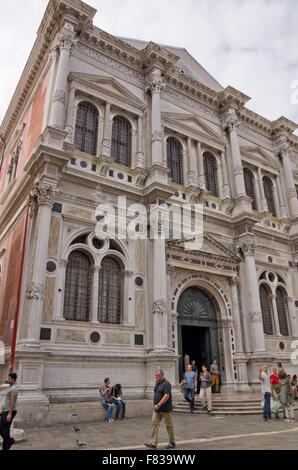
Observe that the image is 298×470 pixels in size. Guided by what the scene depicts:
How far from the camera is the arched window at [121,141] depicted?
16.9m

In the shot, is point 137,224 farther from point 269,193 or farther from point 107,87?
point 269,193

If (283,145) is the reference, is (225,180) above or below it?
below

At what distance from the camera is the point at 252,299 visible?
57.0 feet

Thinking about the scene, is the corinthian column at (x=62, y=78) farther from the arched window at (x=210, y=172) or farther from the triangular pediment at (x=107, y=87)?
the arched window at (x=210, y=172)

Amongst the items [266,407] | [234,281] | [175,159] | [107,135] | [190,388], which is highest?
[175,159]

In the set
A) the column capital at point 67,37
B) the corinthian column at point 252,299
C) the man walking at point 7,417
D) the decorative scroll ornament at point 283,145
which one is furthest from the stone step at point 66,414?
the decorative scroll ornament at point 283,145

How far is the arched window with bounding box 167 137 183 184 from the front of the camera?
18500 mm

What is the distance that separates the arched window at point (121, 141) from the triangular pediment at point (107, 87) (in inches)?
38.7

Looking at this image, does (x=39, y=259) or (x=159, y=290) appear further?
(x=159, y=290)

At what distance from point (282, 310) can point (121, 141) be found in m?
12.4

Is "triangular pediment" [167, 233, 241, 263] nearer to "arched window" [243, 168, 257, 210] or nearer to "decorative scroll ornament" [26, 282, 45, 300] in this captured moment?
"arched window" [243, 168, 257, 210]

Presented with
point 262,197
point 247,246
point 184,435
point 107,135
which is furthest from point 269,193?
point 184,435

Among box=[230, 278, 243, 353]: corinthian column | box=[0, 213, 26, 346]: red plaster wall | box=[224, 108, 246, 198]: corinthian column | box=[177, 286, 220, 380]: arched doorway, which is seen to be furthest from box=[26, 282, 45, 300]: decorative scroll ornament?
box=[224, 108, 246, 198]: corinthian column
